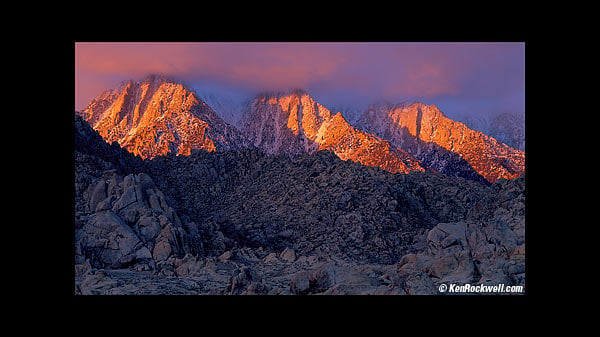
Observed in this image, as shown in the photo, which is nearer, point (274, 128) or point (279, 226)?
point (279, 226)

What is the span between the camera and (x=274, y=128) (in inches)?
1252

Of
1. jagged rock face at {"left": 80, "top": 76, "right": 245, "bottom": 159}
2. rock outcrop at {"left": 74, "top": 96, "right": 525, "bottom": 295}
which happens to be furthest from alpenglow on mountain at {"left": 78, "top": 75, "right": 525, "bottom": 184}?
rock outcrop at {"left": 74, "top": 96, "right": 525, "bottom": 295}

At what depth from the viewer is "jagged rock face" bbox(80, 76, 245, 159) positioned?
28.8 metres

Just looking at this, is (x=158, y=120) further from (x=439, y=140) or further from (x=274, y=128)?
(x=439, y=140)

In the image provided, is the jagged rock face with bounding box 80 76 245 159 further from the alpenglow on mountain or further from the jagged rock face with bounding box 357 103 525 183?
the jagged rock face with bounding box 357 103 525 183

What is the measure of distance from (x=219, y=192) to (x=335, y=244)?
21.2 ft

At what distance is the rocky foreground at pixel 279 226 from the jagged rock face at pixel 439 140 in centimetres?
953

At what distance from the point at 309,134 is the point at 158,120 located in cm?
852

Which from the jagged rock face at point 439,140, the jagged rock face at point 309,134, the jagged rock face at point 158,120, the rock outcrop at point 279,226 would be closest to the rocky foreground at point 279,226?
the rock outcrop at point 279,226

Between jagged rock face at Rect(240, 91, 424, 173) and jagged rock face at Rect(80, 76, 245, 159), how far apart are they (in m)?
1.49

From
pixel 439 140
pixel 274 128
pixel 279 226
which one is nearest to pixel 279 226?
pixel 279 226
